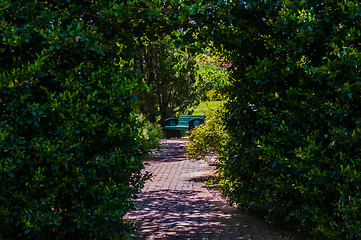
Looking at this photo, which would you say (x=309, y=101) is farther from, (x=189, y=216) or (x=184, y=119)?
(x=184, y=119)

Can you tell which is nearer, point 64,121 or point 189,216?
point 64,121

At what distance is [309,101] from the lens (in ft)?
15.0

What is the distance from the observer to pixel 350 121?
458 cm

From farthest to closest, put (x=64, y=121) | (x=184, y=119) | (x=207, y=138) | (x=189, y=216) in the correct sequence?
(x=184, y=119) → (x=207, y=138) → (x=189, y=216) → (x=64, y=121)

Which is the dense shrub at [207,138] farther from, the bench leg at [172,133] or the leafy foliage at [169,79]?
the bench leg at [172,133]

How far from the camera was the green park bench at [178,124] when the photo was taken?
20.3 meters

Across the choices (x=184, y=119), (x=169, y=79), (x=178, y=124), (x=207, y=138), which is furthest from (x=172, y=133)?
(x=207, y=138)

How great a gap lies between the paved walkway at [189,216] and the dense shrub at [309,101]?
2.06ft

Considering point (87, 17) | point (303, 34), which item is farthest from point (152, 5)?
point (303, 34)

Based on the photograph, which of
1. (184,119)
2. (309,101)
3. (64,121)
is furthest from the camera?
(184,119)

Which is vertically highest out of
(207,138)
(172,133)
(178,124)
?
(207,138)

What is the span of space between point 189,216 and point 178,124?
1515 centimetres

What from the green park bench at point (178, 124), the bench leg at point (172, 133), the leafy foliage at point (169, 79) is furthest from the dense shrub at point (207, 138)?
the bench leg at point (172, 133)

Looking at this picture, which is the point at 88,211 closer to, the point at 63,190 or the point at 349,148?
the point at 63,190
